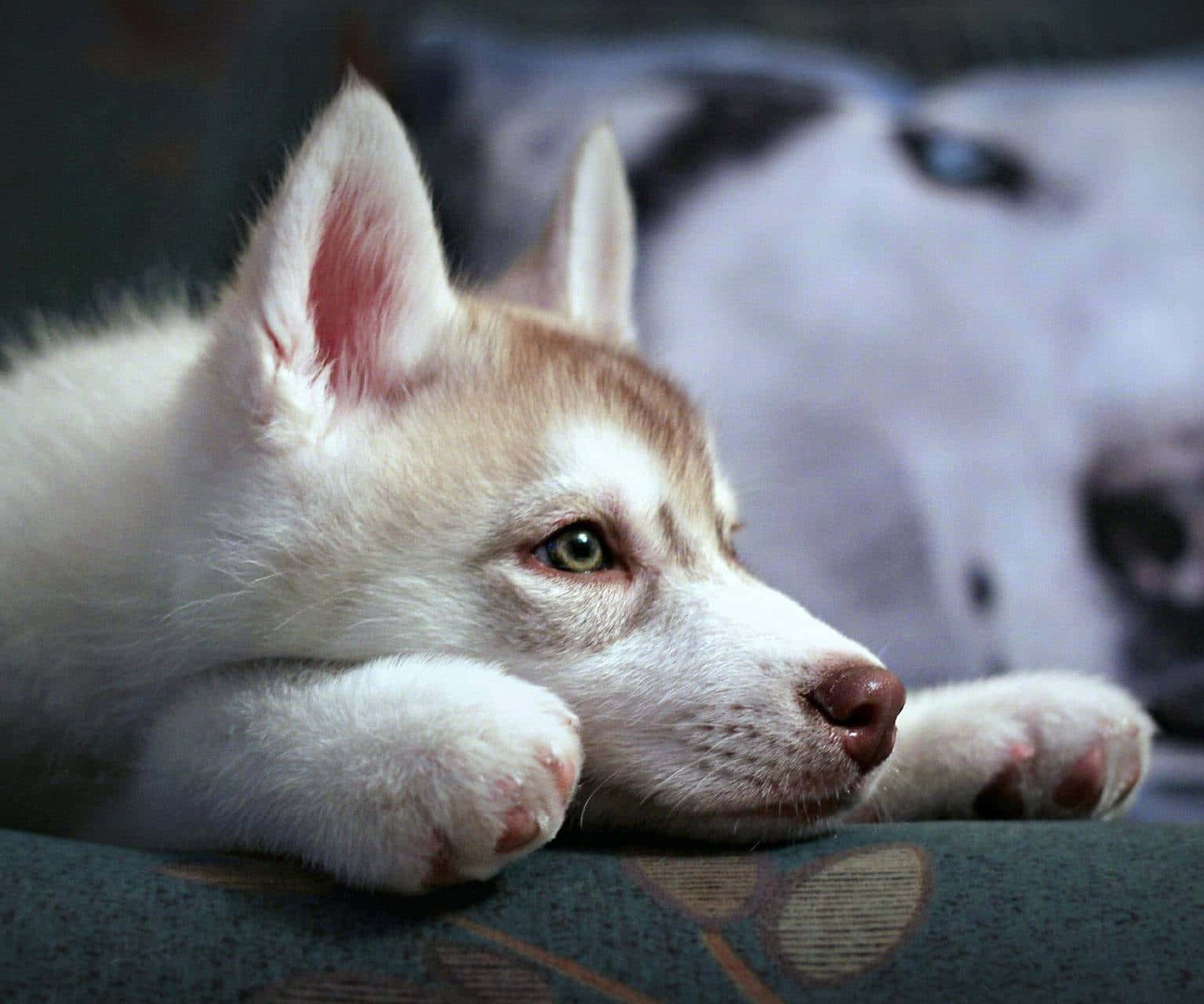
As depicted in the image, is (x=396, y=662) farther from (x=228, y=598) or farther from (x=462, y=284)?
(x=462, y=284)

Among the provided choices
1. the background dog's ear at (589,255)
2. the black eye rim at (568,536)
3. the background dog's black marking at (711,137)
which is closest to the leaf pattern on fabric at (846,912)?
the black eye rim at (568,536)

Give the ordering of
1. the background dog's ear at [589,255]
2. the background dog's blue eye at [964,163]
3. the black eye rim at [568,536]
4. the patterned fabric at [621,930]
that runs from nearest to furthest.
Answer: the patterned fabric at [621,930] < the black eye rim at [568,536] < the background dog's ear at [589,255] < the background dog's blue eye at [964,163]

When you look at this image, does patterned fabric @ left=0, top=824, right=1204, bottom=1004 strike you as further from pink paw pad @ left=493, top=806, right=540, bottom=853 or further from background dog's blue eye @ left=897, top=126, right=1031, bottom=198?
background dog's blue eye @ left=897, top=126, right=1031, bottom=198

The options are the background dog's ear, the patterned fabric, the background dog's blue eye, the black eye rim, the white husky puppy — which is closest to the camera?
the patterned fabric

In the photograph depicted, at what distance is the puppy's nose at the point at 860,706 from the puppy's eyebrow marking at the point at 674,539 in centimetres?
17

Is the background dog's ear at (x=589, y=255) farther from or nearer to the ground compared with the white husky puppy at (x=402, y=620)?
farther from the ground

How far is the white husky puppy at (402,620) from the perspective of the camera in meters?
0.72

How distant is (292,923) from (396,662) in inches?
7.3

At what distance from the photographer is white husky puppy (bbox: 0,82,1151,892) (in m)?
0.72

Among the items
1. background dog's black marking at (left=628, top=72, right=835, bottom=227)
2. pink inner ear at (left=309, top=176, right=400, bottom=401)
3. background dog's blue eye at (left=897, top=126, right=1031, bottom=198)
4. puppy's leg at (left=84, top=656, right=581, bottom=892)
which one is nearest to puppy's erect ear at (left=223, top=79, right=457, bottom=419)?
pink inner ear at (left=309, top=176, right=400, bottom=401)

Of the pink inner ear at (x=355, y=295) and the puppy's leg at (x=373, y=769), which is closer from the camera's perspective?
the puppy's leg at (x=373, y=769)

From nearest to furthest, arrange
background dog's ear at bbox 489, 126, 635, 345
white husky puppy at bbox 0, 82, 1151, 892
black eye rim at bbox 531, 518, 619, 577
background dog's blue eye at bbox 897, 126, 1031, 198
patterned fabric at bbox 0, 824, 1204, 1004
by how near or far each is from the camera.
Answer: patterned fabric at bbox 0, 824, 1204, 1004 < white husky puppy at bbox 0, 82, 1151, 892 < black eye rim at bbox 531, 518, 619, 577 < background dog's ear at bbox 489, 126, 635, 345 < background dog's blue eye at bbox 897, 126, 1031, 198

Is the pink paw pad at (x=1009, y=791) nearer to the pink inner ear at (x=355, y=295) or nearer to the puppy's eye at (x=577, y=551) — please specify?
the puppy's eye at (x=577, y=551)

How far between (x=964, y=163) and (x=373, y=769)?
1429 mm
